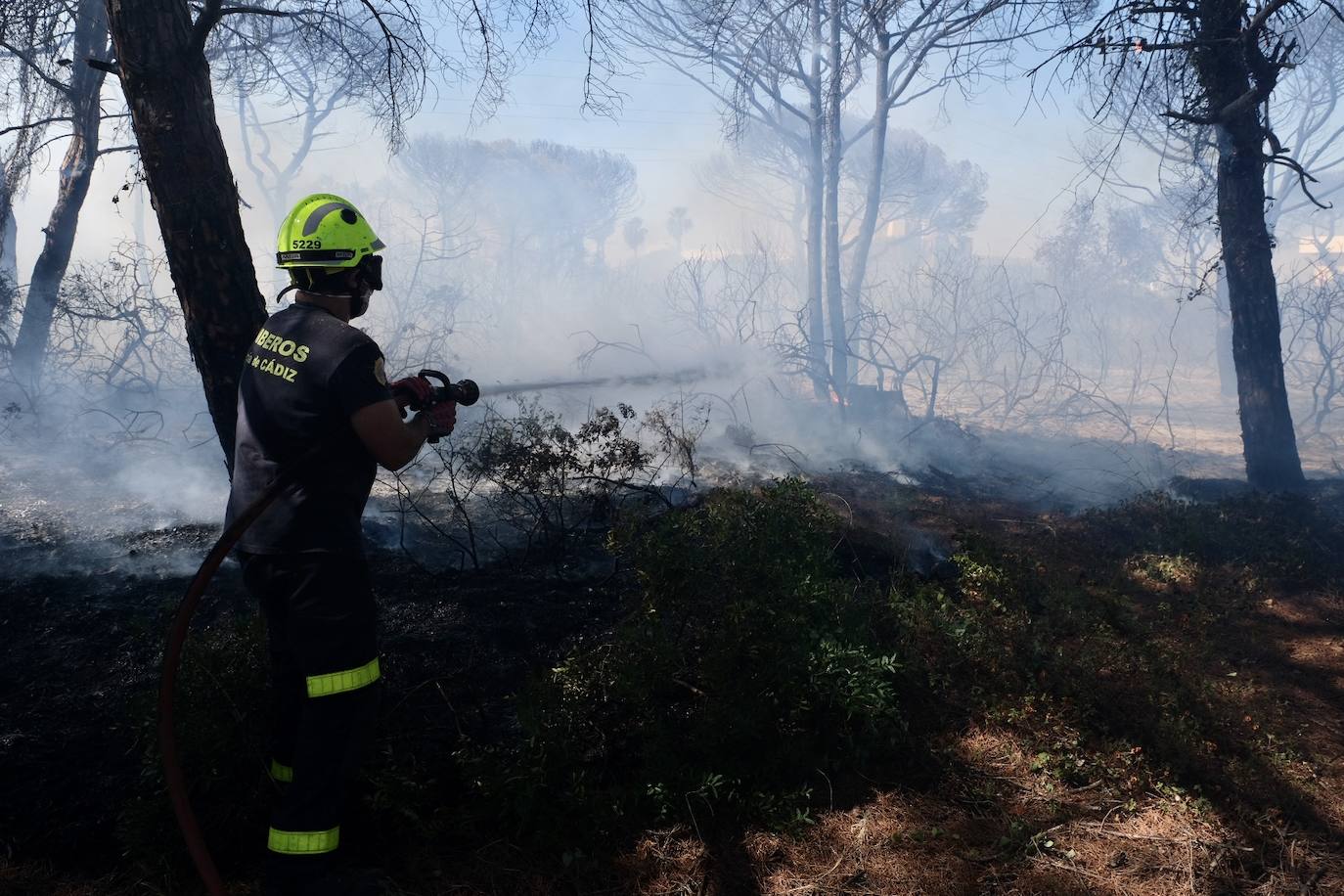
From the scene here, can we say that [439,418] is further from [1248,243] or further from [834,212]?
[834,212]

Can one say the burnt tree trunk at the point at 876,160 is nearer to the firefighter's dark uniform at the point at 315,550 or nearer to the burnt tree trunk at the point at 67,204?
the burnt tree trunk at the point at 67,204

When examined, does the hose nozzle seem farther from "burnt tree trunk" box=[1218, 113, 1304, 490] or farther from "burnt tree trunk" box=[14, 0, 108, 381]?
"burnt tree trunk" box=[14, 0, 108, 381]

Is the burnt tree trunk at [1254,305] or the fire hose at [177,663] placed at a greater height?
the burnt tree trunk at [1254,305]

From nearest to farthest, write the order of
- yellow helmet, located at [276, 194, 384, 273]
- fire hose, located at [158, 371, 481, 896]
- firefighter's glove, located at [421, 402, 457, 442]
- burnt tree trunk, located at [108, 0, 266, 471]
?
fire hose, located at [158, 371, 481, 896] < yellow helmet, located at [276, 194, 384, 273] < firefighter's glove, located at [421, 402, 457, 442] < burnt tree trunk, located at [108, 0, 266, 471]

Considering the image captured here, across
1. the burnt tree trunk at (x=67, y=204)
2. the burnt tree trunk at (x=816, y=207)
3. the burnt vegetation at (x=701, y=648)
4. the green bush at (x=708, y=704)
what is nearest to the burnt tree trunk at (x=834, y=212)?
the burnt tree trunk at (x=816, y=207)

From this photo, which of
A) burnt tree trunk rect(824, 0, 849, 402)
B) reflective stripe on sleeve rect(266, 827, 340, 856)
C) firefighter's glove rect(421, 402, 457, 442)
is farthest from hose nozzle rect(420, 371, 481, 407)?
burnt tree trunk rect(824, 0, 849, 402)

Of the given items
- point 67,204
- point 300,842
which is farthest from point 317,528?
point 67,204

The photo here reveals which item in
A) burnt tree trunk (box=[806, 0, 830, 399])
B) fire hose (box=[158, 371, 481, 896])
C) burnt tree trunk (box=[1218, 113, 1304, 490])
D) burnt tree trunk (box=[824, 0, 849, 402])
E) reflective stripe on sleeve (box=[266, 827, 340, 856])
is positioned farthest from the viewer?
burnt tree trunk (box=[806, 0, 830, 399])

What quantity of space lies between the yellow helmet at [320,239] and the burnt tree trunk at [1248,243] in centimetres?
806

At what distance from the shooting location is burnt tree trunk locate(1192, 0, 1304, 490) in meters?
7.39

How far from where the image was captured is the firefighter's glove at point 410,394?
108 inches

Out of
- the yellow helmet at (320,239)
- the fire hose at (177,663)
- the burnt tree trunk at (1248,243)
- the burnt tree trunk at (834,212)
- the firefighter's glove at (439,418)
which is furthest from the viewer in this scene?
the burnt tree trunk at (834,212)

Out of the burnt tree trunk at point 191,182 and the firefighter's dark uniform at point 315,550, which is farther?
the burnt tree trunk at point 191,182

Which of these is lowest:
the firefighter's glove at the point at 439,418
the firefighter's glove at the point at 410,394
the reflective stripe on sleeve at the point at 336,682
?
the reflective stripe on sleeve at the point at 336,682
